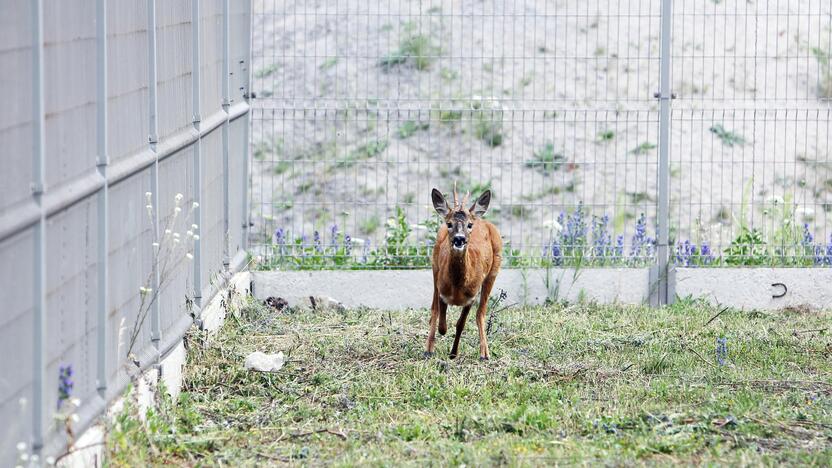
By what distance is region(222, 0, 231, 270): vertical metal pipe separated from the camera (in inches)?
440

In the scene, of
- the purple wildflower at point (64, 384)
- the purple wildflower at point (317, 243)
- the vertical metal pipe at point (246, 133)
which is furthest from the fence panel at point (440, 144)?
the purple wildflower at point (64, 384)

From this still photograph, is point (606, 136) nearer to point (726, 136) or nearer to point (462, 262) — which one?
point (726, 136)

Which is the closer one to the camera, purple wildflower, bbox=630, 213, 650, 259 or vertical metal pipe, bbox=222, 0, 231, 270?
vertical metal pipe, bbox=222, 0, 231, 270

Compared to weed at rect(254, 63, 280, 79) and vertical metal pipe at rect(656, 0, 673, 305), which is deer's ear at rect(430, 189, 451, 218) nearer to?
vertical metal pipe at rect(656, 0, 673, 305)

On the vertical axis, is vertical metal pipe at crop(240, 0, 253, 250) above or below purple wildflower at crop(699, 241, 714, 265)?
above

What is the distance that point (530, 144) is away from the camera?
17.7 meters

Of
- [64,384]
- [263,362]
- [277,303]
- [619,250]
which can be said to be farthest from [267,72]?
[64,384]

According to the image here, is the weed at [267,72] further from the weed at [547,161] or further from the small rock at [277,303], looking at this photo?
the weed at [547,161]

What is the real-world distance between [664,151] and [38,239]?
8.32 meters

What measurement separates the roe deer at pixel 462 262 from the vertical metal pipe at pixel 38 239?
13.0 ft

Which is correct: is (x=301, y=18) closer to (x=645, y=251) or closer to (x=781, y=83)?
(x=781, y=83)

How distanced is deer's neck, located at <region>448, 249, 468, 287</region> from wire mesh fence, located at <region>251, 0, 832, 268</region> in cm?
300

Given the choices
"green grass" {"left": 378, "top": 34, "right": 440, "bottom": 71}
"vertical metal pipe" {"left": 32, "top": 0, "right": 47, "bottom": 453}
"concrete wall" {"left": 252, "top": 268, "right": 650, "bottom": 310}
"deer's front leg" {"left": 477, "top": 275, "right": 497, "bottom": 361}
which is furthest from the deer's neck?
"vertical metal pipe" {"left": 32, "top": 0, "right": 47, "bottom": 453}

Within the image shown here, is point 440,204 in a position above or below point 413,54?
below
